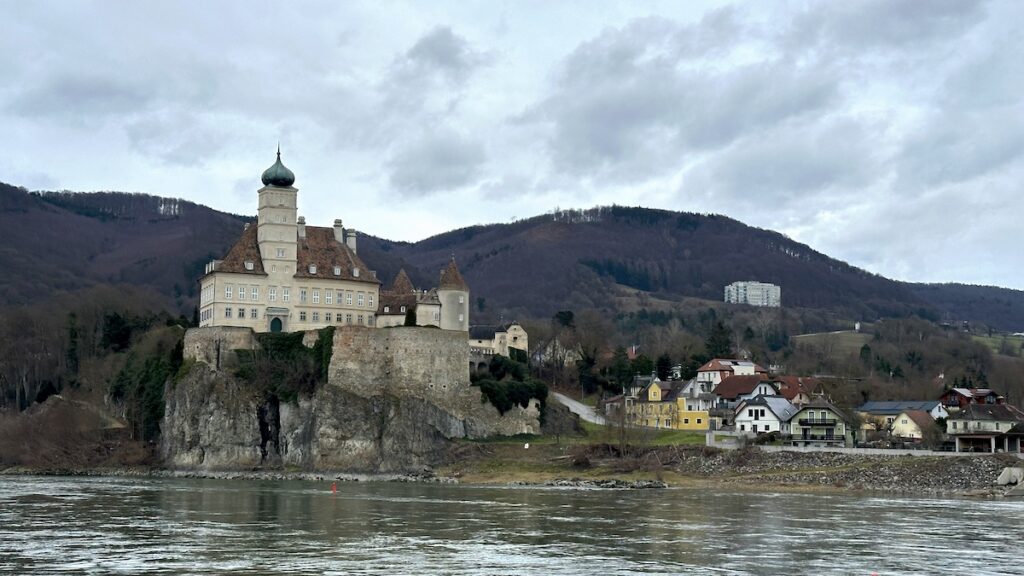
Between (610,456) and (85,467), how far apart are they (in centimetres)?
3671

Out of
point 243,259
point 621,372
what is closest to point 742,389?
point 621,372

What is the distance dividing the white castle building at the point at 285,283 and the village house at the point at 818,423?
24.6 meters

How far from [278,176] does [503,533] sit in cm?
5116

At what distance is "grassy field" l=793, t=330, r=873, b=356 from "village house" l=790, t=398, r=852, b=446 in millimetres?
82543

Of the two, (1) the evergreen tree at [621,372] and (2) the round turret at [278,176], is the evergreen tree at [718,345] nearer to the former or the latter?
(1) the evergreen tree at [621,372]

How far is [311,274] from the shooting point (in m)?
91.0

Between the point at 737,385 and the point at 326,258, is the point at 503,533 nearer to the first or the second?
the point at 326,258

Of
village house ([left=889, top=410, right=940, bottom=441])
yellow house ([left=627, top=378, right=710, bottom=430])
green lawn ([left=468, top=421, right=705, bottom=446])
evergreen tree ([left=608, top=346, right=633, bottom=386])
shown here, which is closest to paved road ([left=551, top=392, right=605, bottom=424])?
yellow house ([left=627, top=378, right=710, bottom=430])

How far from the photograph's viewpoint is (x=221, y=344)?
87562 mm

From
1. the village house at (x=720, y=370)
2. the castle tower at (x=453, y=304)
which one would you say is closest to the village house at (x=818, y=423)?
the village house at (x=720, y=370)

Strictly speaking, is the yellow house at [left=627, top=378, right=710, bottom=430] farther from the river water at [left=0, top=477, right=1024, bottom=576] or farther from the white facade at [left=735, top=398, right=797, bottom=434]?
the river water at [left=0, top=477, right=1024, bottom=576]

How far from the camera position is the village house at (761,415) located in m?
83.1

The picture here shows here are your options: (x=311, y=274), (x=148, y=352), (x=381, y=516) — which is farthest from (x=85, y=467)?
(x=381, y=516)

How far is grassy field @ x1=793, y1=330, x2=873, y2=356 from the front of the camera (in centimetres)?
17150
